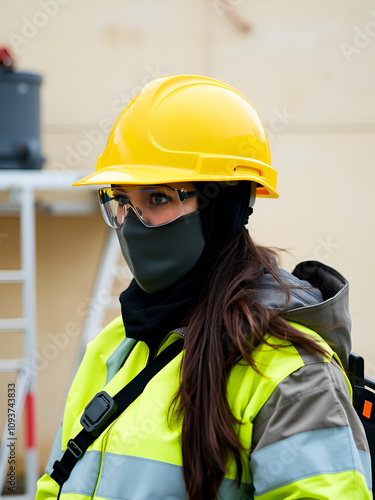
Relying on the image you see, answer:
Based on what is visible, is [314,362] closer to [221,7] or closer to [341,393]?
[341,393]

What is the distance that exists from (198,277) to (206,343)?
211 millimetres

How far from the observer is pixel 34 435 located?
326 cm

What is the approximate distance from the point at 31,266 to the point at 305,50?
239 cm

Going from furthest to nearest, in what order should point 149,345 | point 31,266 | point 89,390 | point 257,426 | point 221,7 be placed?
point 221,7
point 31,266
point 89,390
point 149,345
point 257,426

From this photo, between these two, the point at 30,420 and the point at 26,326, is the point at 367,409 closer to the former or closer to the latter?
the point at 26,326

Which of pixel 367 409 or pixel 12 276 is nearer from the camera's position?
pixel 367 409

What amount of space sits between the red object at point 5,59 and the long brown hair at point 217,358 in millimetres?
2422

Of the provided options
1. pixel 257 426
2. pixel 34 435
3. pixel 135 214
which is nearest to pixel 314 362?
pixel 257 426

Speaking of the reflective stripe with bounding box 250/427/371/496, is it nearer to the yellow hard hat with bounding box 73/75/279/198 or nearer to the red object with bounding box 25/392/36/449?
the yellow hard hat with bounding box 73/75/279/198

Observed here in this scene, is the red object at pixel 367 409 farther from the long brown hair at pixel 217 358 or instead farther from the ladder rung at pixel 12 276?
the ladder rung at pixel 12 276

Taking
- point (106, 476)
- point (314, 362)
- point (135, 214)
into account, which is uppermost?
point (135, 214)

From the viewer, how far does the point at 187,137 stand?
1499mm

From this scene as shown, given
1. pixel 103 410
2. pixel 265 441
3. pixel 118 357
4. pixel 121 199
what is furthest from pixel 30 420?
pixel 265 441

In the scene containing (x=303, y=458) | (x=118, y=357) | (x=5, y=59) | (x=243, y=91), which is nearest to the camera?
(x=303, y=458)
